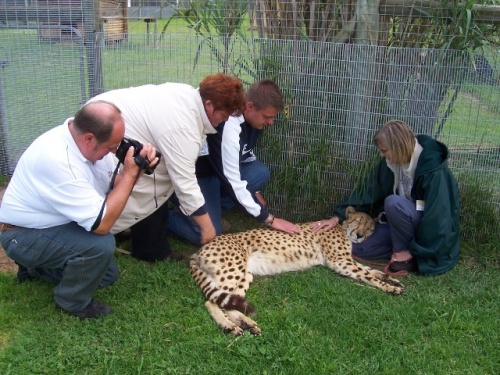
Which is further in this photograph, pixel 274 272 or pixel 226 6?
pixel 226 6

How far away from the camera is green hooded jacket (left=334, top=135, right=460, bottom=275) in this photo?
397cm

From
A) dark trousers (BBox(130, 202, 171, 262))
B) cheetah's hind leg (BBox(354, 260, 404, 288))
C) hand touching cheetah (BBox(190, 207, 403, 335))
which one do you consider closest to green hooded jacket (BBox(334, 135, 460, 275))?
cheetah's hind leg (BBox(354, 260, 404, 288))

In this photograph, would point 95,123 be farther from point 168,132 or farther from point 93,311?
point 93,311

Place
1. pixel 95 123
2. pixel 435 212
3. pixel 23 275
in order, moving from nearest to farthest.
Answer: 1. pixel 95 123
2. pixel 23 275
3. pixel 435 212

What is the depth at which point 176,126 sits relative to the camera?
3420mm

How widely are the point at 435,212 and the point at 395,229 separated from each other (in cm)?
37

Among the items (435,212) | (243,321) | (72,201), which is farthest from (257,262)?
(72,201)

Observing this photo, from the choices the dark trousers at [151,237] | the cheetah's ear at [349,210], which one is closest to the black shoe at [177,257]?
the dark trousers at [151,237]

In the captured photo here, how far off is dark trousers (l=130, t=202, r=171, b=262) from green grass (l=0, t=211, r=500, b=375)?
187 mm

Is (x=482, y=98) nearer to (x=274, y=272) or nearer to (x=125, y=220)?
(x=274, y=272)

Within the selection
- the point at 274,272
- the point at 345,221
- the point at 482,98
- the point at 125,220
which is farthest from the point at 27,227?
the point at 482,98

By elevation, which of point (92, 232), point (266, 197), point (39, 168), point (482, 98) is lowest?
point (266, 197)

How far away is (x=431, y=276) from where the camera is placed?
4.07 meters

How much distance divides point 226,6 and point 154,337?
3.05 m
